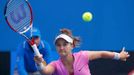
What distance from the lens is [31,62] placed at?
14.0 ft

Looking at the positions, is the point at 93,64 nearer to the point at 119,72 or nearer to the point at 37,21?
the point at 119,72

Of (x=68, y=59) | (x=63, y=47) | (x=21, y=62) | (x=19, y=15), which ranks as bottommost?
(x=21, y=62)

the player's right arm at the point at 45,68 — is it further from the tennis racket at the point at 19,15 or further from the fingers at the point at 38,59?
the tennis racket at the point at 19,15

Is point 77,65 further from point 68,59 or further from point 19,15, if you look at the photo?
point 19,15

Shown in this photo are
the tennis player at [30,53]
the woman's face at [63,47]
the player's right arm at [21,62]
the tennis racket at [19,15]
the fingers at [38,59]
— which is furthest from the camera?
the tennis player at [30,53]

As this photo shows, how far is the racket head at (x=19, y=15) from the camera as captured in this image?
10.4ft

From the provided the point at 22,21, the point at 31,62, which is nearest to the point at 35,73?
the point at 31,62

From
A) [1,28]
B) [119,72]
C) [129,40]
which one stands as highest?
[1,28]

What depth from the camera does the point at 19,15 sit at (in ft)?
11.0

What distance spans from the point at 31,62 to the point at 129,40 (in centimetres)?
192

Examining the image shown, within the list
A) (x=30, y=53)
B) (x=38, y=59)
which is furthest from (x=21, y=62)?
(x=38, y=59)

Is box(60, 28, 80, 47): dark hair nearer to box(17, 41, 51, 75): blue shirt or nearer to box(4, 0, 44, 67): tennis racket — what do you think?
box(4, 0, 44, 67): tennis racket

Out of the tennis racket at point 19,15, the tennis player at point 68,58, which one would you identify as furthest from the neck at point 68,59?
the tennis racket at point 19,15

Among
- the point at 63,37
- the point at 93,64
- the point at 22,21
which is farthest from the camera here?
the point at 93,64
